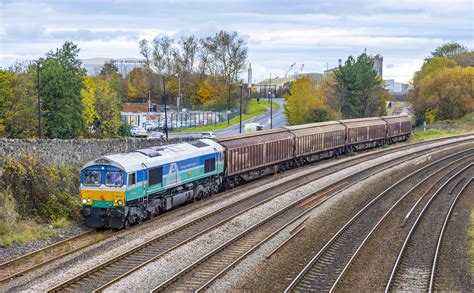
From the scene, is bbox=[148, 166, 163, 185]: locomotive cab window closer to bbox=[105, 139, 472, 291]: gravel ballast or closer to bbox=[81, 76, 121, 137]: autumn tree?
bbox=[105, 139, 472, 291]: gravel ballast

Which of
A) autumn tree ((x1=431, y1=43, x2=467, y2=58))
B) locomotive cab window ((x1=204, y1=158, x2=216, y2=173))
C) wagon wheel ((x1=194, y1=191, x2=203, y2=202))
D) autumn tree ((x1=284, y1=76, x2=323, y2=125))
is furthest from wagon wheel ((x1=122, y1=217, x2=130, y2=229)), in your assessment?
autumn tree ((x1=431, y1=43, x2=467, y2=58))

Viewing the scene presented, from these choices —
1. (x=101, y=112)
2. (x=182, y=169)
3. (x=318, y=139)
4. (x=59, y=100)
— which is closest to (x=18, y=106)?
(x=59, y=100)

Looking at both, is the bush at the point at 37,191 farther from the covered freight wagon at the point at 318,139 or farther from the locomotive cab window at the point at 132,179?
the covered freight wagon at the point at 318,139

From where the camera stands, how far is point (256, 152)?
43.6 meters

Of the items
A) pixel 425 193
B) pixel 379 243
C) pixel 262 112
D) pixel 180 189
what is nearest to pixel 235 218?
pixel 180 189

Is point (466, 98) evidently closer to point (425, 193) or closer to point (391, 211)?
point (425, 193)

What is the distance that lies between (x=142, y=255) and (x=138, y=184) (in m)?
5.83

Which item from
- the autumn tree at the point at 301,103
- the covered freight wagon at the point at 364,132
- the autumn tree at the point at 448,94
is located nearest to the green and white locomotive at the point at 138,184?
the covered freight wagon at the point at 364,132

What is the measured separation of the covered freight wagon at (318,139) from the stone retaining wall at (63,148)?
14.6 m

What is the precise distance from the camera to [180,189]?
3306cm

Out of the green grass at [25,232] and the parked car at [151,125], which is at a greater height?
the parked car at [151,125]

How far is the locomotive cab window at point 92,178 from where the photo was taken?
2784 cm

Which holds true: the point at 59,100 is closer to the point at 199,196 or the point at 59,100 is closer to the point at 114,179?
the point at 199,196

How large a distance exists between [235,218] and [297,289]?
10.5 m
